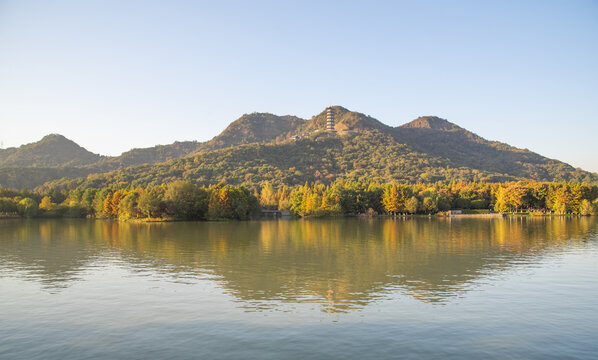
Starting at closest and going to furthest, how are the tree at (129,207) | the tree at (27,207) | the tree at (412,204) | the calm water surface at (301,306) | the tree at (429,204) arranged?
the calm water surface at (301,306)
the tree at (129,207)
the tree at (27,207)
the tree at (412,204)
the tree at (429,204)

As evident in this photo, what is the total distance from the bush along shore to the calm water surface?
74.8 m

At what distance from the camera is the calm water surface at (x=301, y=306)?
50.8 ft

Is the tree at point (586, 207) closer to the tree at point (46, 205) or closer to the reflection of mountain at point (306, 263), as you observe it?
the reflection of mountain at point (306, 263)

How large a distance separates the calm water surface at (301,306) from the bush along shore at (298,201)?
246 feet

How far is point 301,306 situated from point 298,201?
122 meters

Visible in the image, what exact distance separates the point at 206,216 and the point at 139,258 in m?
75.4

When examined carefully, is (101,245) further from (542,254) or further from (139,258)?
(542,254)

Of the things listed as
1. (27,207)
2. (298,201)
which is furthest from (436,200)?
(27,207)

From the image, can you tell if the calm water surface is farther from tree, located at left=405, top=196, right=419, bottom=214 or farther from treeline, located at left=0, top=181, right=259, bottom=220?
tree, located at left=405, top=196, right=419, bottom=214

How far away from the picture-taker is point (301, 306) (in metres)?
20.8

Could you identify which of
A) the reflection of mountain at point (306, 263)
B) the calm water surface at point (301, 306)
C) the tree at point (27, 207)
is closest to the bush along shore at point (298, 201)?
the tree at point (27, 207)

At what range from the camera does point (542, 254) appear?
3916cm

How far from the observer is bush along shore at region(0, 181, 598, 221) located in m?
114

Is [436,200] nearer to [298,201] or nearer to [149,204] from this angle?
[298,201]
